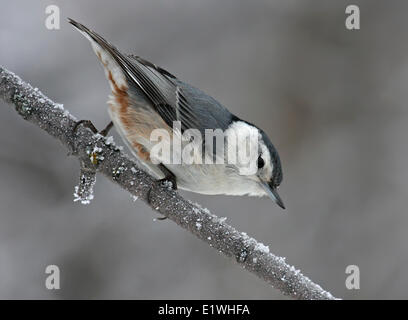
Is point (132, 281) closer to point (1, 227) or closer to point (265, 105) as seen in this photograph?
point (1, 227)

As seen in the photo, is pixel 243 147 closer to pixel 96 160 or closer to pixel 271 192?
pixel 271 192

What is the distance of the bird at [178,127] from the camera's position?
2.45 m

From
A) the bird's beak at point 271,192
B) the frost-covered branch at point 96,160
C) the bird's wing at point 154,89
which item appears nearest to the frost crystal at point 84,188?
the frost-covered branch at point 96,160

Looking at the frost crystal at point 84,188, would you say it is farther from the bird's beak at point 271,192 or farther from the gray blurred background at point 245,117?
the gray blurred background at point 245,117

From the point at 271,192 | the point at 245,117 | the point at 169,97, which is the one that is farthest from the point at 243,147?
the point at 245,117

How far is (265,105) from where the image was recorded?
12.6ft

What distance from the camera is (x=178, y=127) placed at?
8.18ft

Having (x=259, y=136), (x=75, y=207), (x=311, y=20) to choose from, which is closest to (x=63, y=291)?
(x=75, y=207)

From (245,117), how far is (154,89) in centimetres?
135

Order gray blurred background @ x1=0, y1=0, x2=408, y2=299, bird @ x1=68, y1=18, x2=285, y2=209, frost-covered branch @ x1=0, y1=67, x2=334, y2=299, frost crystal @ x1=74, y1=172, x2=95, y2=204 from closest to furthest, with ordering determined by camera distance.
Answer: frost-covered branch @ x1=0, y1=67, x2=334, y2=299 < frost crystal @ x1=74, y1=172, x2=95, y2=204 < bird @ x1=68, y1=18, x2=285, y2=209 < gray blurred background @ x1=0, y1=0, x2=408, y2=299

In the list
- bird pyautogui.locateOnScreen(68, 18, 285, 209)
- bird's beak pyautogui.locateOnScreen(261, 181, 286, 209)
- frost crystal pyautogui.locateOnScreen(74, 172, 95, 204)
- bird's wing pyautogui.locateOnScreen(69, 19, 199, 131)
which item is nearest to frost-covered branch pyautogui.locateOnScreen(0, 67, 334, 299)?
frost crystal pyautogui.locateOnScreen(74, 172, 95, 204)

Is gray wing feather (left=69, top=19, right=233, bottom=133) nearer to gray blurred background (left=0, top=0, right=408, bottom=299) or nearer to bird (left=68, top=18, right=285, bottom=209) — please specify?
bird (left=68, top=18, right=285, bottom=209)

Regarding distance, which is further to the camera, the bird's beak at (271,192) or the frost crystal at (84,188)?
the bird's beak at (271,192)

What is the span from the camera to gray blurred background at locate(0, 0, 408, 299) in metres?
3.37
